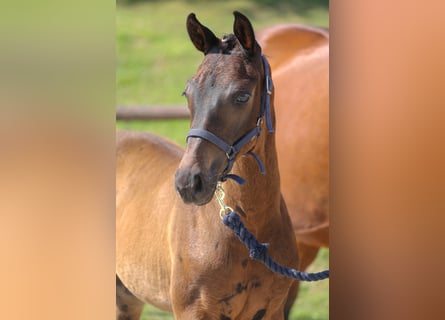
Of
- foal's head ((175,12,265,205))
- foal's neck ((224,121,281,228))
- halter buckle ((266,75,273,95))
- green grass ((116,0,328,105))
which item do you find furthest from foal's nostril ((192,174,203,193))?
green grass ((116,0,328,105))

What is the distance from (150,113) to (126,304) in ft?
2.29

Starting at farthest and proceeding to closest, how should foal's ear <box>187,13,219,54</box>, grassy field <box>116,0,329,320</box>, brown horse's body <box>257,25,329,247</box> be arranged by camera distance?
brown horse's body <box>257,25,329,247</box>, grassy field <box>116,0,329,320</box>, foal's ear <box>187,13,219,54</box>

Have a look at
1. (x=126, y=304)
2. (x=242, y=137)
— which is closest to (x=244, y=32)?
(x=242, y=137)

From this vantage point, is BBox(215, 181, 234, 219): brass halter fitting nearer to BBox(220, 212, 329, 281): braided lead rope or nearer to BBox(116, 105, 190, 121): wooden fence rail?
BBox(220, 212, 329, 281): braided lead rope

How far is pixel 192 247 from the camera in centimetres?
241

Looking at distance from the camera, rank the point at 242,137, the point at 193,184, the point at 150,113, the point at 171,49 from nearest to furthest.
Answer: the point at 193,184 → the point at 242,137 → the point at 171,49 → the point at 150,113

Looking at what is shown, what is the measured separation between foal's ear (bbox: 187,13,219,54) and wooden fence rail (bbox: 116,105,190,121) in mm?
488

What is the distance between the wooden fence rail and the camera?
281 centimetres

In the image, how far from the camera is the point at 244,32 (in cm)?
224

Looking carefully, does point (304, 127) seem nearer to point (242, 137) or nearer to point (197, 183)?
point (242, 137)
